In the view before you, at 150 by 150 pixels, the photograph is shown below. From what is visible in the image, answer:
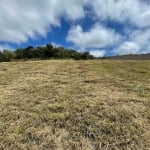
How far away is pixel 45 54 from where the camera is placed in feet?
62.6

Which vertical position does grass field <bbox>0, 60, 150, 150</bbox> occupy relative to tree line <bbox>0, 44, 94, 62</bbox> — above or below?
below

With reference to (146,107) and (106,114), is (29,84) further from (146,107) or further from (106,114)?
(146,107)

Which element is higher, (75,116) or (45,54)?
(45,54)

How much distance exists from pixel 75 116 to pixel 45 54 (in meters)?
16.1

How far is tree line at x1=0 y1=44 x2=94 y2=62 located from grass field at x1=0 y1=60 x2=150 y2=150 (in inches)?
535

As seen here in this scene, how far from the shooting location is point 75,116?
11.2 ft

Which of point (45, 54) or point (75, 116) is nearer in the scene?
point (75, 116)

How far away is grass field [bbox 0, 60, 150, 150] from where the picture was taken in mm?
2742

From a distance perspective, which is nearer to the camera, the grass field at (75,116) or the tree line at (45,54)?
the grass field at (75,116)

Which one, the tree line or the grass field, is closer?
the grass field

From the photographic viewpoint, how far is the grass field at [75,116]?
9.00 ft

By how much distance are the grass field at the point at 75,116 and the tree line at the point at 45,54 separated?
1358 cm

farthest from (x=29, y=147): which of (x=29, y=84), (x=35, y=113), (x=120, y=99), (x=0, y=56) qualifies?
(x=0, y=56)

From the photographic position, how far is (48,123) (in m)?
3.21
